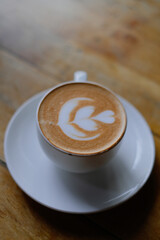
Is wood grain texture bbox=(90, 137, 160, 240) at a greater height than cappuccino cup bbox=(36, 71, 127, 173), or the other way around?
cappuccino cup bbox=(36, 71, 127, 173)

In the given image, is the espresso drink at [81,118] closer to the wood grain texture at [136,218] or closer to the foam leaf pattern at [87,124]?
the foam leaf pattern at [87,124]

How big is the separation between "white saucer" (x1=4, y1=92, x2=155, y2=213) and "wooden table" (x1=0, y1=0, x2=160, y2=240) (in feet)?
0.12

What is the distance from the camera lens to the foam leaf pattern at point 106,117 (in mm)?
622

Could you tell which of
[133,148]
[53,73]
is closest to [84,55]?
[53,73]

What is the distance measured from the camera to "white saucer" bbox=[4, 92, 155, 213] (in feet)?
1.87

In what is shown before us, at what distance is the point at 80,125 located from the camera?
0.61 metres

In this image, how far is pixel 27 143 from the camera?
665 mm

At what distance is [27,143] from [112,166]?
0.21 meters

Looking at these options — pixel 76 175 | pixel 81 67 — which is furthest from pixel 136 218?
pixel 81 67

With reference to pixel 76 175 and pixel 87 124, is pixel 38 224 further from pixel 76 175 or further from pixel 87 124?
pixel 87 124

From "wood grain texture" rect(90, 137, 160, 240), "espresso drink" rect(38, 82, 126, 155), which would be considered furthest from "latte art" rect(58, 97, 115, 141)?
"wood grain texture" rect(90, 137, 160, 240)

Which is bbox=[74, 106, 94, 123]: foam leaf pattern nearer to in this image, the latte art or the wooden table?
the latte art

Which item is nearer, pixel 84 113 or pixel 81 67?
pixel 84 113

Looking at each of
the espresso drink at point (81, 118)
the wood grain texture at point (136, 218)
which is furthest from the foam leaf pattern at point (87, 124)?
the wood grain texture at point (136, 218)
